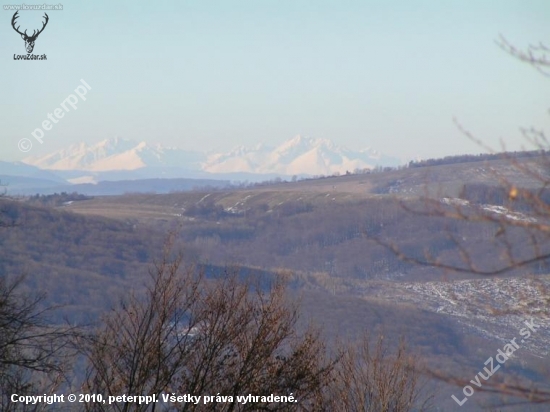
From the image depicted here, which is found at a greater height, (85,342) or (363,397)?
(85,342)

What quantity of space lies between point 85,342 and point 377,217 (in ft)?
400

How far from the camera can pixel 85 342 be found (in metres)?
10.8

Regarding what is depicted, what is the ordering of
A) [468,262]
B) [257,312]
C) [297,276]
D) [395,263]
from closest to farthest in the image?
1. [468,262]
2. [257,312]
3. [297,276]
4. [395,263]

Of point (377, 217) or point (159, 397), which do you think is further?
point (377, 217)

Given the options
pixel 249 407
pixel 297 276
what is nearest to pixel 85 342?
pixel 249 407

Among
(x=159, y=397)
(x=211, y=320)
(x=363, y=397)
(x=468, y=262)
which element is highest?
(x=468, y=262)

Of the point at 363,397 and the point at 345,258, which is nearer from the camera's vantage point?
the point at 363,397

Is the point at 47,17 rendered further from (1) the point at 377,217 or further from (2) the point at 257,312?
(1) the point at 377,217

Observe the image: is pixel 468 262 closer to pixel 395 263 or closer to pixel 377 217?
pixel 395 263

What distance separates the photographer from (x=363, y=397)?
44.5 ft

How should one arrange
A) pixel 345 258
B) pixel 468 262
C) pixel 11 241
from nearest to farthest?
pixel 468 262 → pixel 11 241 → pixel 345 258

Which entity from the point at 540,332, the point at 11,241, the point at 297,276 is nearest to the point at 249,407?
the point at 540,332

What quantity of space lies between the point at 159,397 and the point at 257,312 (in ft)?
6.25

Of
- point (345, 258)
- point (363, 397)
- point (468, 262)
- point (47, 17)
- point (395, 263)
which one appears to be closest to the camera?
point (468, 262)
